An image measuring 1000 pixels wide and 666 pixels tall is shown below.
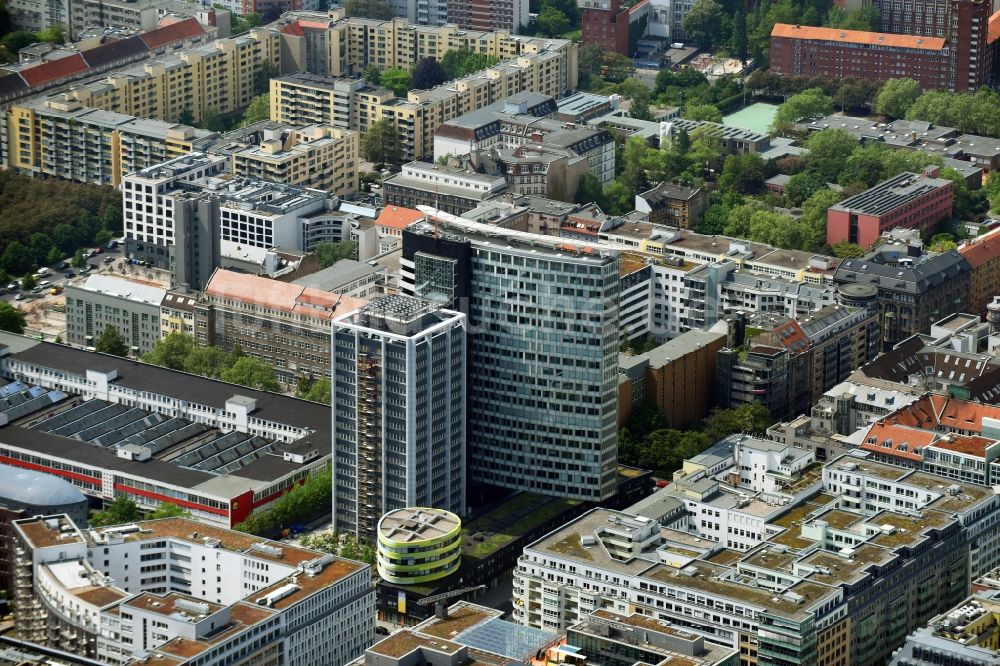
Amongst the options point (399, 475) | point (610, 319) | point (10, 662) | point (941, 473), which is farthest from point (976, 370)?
point (10, 662)

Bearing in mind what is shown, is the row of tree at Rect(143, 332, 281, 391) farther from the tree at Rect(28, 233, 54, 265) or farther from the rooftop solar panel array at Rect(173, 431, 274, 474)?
the tree at Rect(28, 233, 54, 265)

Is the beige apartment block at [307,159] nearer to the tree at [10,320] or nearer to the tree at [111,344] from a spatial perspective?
the tree at [111,344]

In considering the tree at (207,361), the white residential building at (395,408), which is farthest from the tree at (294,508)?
the tree at (207,361)

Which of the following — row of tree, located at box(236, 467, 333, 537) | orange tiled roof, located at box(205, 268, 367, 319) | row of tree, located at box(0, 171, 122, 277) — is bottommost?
row of tree, located at box(236, 467, 333, 537)

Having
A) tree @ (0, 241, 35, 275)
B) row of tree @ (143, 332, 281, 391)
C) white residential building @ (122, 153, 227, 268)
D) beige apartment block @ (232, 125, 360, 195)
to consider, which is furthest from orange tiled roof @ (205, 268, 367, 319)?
tree @ (0, 241, 35, 275)

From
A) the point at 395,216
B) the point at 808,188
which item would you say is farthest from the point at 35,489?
the point at 808,188

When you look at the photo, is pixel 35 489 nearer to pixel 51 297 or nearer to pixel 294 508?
pixel 294 508

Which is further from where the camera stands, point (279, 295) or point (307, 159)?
A: point (307, 159)
